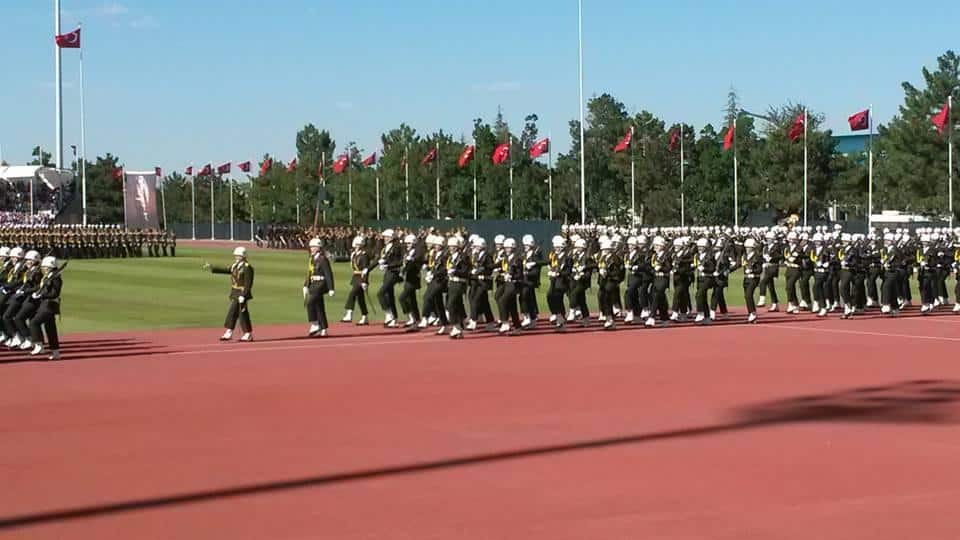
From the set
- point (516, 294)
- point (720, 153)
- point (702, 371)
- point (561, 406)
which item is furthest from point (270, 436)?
point (720, 153)

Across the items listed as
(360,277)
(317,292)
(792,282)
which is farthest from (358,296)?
(792,282)

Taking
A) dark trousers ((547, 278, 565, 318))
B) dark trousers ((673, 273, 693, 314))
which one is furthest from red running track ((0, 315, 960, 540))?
dark trousers ((673, 273, 693, 314))

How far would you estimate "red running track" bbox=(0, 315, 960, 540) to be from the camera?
8.88 meters

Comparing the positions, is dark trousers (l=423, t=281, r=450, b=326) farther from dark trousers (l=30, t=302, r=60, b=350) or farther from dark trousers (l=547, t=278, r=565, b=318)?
dark trousers (l=30, t=302, r=60, b=350)

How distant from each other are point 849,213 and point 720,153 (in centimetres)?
938

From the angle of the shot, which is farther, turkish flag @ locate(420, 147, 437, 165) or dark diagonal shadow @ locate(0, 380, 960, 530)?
turkish flag @ locate(420, 147, 437, 165)

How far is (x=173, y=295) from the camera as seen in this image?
1469 inches

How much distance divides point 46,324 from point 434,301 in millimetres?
7712

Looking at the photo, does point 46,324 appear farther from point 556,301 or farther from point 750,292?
point 750,292

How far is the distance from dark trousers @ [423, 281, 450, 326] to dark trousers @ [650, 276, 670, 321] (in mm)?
4374

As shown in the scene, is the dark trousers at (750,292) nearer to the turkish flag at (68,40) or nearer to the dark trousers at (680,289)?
the dark trousers at (680,289)

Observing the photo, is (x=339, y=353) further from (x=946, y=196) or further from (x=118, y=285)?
(x=946, y=196)

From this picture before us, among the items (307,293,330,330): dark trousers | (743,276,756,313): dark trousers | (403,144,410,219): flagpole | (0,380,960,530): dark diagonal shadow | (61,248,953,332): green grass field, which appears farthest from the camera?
(403,144,410,219): flagpole

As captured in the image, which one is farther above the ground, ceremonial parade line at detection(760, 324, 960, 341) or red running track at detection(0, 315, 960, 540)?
red running track at detection(0, 315, 960, 540)
